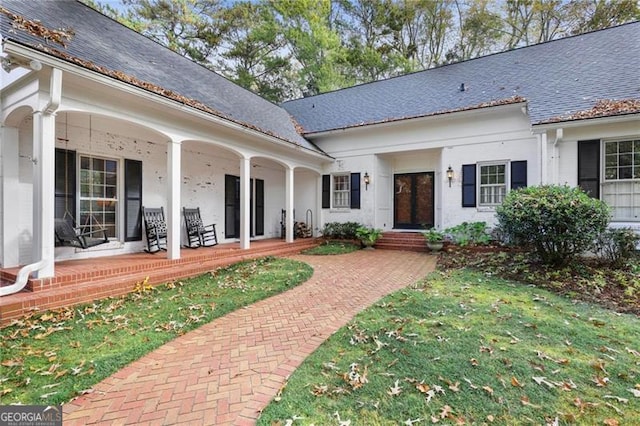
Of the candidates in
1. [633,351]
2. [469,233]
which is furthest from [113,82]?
[469,233]

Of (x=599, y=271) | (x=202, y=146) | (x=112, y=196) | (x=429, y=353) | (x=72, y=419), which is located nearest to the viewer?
(x=72, y=419)

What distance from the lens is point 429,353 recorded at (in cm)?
314

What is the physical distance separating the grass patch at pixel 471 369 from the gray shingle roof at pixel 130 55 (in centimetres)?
538

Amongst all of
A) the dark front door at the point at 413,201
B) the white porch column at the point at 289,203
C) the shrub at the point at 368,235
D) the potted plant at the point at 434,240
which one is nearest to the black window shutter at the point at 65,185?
the white porch column at the point at 289,203

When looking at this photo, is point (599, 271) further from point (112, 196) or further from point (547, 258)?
point (112, 196)

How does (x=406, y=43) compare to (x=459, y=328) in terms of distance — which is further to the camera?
(x=406, y=43)

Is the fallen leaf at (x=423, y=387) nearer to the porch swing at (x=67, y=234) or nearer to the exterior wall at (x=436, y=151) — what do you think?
the porch swing at (x=67, y=234)

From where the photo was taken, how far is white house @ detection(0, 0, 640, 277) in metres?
4.93

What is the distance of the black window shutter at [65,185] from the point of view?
586cm

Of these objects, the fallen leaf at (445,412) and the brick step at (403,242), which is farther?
the brick step at (403,242)

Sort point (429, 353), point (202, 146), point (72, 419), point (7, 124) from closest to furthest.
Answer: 1. point (72, 419)
2. point (429, 353)
3. point (7, 124)
4. point (202, 146)

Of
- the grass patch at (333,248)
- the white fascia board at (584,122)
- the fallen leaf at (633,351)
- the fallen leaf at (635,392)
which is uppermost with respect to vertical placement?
the white fascia board at (584,122)

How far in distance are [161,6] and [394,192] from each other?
16.0 meters

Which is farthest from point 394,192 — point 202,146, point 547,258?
point 202,146
